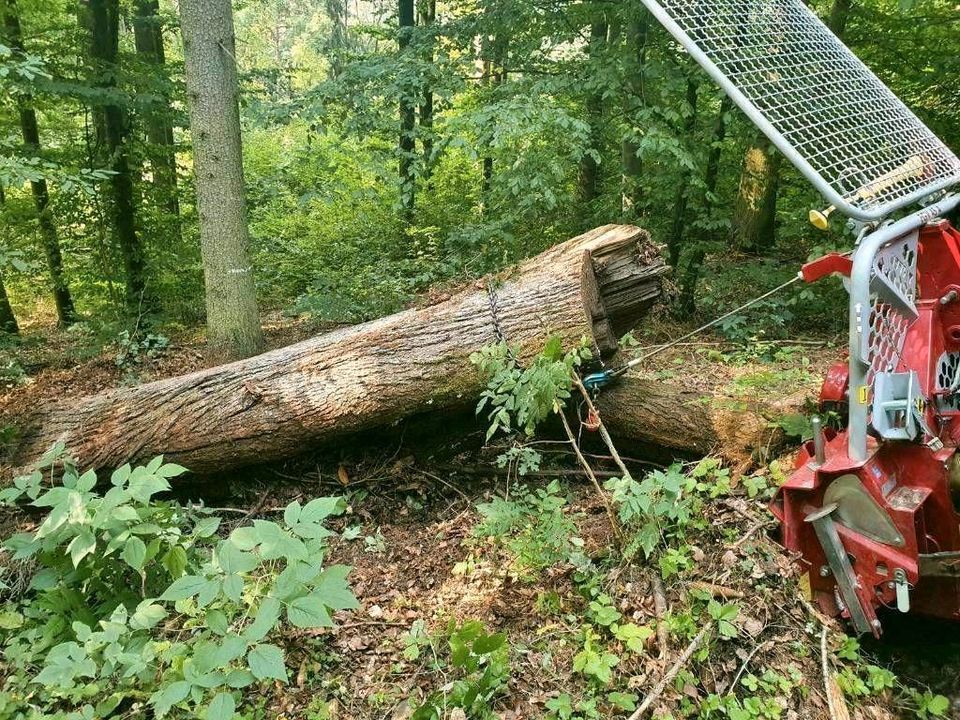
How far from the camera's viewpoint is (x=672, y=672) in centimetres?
233

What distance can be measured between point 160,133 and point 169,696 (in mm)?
8402

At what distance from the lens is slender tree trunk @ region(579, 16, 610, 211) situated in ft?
19.1

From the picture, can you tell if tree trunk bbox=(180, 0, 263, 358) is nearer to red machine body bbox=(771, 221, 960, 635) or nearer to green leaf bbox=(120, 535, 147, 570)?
green leaf bbox=(120, 535, 147, 570)

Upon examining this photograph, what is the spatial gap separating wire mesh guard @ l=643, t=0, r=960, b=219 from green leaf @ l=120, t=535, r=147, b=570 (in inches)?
109

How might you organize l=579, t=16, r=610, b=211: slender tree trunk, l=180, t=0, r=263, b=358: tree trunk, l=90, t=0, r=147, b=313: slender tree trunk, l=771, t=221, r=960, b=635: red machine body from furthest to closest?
l=90, t=0, r=147, b=313: slender tree trunk → l=579, t=16, r=610, b=211: slender tree trunk → l=180, t=0, r=263, b=358: tree trunk → l=771, t=221, r=960, b=635: red machine body

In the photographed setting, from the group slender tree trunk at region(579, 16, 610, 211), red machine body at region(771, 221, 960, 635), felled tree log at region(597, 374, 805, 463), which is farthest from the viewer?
slender tree trunk at region(579, 16, 610, 211)

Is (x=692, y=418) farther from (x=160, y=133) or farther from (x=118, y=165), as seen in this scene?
(x=160, y=133)

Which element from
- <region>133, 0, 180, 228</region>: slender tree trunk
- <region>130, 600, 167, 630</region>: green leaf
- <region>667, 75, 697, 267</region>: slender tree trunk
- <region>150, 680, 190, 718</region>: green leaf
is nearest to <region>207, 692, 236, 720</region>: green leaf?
<region>150, 680, 190, 718</region>: green leaf

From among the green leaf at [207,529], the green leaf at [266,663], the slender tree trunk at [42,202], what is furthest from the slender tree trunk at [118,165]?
the green leaf at [266,663]

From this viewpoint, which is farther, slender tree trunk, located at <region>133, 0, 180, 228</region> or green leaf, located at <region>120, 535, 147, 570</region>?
slender tree trunk, located at <region>133, 0, 180, 228</region>

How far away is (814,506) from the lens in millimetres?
2449

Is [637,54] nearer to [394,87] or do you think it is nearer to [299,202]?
[394,87]

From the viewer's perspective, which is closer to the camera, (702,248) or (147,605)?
(147,605)

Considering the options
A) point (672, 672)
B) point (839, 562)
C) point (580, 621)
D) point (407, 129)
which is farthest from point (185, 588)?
point (407, 129)
